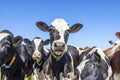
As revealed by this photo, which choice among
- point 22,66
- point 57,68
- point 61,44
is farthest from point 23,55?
point 61,44

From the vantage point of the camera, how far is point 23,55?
40.3 feet

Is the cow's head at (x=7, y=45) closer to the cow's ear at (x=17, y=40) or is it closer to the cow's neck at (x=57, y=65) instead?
the cow's ear at (x=17, y=40)

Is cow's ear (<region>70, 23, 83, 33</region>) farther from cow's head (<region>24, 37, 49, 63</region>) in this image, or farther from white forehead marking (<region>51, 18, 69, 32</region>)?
cow's head (<region>24, 37, 49, 63</region>)

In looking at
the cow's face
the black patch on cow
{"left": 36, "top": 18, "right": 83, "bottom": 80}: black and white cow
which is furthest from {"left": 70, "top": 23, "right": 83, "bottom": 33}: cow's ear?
the black patch on cow

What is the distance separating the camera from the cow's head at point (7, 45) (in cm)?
1002

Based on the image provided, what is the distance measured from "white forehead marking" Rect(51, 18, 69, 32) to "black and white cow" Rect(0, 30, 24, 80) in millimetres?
1118

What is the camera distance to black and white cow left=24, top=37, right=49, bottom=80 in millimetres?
14375

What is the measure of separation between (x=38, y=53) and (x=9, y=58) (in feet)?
13.9

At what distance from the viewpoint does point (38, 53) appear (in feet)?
47.7

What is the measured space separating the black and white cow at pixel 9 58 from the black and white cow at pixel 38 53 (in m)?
2.57

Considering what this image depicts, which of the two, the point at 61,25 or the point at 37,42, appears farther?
the point at 37,42

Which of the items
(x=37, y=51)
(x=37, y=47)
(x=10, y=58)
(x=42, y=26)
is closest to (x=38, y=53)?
(x=37, y=51)

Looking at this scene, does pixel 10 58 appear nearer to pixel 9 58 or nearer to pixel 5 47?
pixel 9 58

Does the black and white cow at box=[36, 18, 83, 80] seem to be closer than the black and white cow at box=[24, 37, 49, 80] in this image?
Yes
